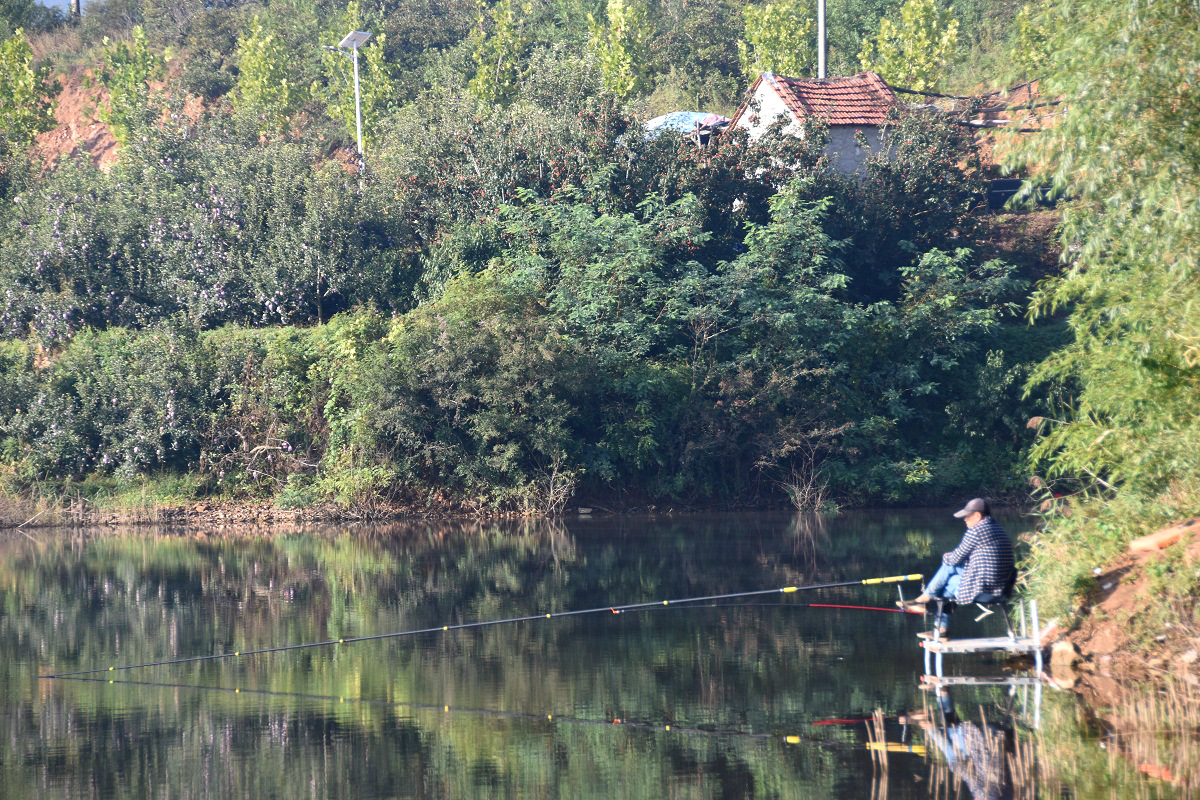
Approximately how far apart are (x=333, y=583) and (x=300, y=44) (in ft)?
152

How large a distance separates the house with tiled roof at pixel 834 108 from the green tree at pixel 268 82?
22.0m

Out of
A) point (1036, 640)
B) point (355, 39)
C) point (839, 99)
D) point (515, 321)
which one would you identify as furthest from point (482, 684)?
point (839, 99)

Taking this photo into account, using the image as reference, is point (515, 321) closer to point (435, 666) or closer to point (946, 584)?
point (435, 666)

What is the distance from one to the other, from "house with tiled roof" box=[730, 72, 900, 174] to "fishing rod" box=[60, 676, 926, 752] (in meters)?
25.8

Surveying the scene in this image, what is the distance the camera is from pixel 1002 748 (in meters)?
9.15

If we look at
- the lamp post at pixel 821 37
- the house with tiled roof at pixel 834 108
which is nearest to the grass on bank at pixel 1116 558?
the house with tiled roof at pixel 834 108

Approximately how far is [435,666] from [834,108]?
27.0m

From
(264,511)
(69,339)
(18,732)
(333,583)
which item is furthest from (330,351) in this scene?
(18,732)

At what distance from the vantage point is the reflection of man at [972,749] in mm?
8258

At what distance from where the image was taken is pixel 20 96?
45.8 metres

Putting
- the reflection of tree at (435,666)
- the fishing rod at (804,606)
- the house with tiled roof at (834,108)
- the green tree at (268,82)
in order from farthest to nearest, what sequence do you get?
the green tree at (268,82)
the house with tiled roof at (834,108)
the fishing rod at (804,606)
the reflection of tree at (435,666)

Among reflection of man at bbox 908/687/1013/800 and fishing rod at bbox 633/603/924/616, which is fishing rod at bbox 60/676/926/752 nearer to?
reflection of man at bbox 908/687/1013/800

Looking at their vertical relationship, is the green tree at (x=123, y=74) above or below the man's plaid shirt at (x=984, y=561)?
→ above

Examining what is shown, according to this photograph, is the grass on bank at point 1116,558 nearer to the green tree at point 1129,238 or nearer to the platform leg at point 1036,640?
the green tree at point 1129,238
